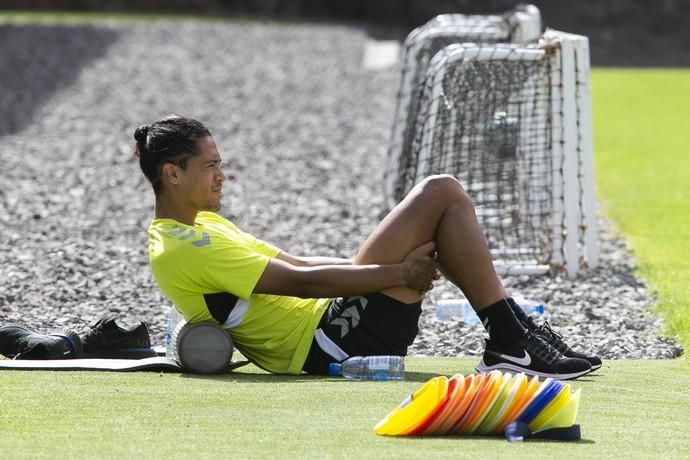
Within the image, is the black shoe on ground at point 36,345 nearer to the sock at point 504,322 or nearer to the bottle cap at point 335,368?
the bottle cap at point 335,368

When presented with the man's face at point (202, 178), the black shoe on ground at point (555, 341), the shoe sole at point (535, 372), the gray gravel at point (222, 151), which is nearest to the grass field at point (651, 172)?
the gray gravel at point (222, 151)

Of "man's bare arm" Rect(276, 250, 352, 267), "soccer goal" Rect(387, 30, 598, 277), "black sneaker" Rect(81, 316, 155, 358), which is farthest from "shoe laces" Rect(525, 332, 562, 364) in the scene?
"soccer goal" Rect(387, 30, 598, 277)

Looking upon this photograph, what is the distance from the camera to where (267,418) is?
510 centimetres

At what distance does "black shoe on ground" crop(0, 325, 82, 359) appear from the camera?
6.26 meters

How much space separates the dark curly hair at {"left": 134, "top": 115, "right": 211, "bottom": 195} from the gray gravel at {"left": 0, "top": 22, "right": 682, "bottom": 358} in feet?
5.53

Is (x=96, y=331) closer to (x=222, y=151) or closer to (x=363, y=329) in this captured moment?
(x=363, y=329)

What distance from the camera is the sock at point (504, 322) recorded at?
5.85 m

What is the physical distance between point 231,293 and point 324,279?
1.32 ft

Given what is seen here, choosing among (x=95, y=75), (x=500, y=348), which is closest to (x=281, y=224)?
(x=500, y=348)

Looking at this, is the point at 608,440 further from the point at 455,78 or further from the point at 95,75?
the point at 95,75

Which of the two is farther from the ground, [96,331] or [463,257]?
[463,257]

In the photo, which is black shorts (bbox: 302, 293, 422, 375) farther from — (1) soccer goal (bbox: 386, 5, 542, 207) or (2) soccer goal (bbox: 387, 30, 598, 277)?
(1) soccer goal (bbox: 386, 5, 542, 207)

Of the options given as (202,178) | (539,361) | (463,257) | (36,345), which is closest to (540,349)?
(539,361)

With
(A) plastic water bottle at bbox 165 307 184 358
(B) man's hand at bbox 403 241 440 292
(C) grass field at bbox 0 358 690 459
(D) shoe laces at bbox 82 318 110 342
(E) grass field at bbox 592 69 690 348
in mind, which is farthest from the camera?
(E) grass field at bbox 592 69 690 348
